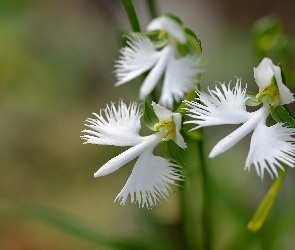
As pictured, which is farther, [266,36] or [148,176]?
[266,36]

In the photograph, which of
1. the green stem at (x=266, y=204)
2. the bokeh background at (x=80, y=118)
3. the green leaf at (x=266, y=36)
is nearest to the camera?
the green stem at (x=266, y=204)

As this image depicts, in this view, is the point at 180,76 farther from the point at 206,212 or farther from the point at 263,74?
the point at 206,212

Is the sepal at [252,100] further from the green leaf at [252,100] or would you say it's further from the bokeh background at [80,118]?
the bokeh background at [80,118]

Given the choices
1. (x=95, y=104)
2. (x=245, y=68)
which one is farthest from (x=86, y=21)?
(x=245, y=68)

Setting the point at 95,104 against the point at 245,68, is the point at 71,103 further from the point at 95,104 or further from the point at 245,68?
the point at 245,68

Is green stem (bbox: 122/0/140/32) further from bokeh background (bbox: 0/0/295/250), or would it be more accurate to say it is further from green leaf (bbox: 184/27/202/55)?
bokeh background (bbox: 0/0/295/250)

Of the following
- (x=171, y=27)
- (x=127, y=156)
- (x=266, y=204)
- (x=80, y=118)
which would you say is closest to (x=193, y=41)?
(x=171, y=27)

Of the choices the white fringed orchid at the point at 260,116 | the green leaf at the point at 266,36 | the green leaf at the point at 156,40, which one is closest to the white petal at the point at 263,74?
the white fringed orchid at the point at 260,116
